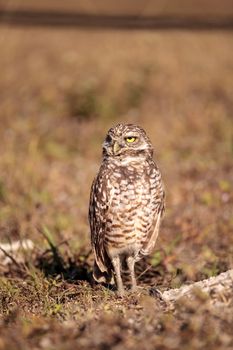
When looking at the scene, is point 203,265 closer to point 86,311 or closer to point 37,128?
point 86,311

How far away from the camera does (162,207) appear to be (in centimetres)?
490

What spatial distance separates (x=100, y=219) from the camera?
15.5 ft

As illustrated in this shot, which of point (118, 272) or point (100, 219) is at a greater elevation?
point (100, 219)

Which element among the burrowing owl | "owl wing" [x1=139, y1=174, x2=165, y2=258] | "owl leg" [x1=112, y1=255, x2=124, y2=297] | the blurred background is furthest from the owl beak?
the blurred background

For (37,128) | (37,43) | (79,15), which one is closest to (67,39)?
(37,43)

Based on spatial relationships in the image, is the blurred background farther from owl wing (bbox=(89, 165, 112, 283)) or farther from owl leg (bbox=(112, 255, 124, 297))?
owl wing (bbox=(89, 165, 112, 283))

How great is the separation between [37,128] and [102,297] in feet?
19.6

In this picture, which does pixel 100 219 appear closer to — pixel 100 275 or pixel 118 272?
pixel 118 272

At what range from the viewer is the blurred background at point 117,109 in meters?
6.98

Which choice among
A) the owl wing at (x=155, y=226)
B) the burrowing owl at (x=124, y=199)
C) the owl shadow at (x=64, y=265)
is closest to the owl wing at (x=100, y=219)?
the burrowing owl at (x=124, y=199)

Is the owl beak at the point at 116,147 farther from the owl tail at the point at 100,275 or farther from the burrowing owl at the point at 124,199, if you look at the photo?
the owl tail at the point at 100,275

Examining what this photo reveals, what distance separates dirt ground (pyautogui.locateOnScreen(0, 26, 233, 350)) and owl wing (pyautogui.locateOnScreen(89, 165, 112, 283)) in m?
0.18

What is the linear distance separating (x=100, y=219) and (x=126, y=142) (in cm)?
54

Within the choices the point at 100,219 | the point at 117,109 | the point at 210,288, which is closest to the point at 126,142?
the point at 100,219
